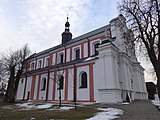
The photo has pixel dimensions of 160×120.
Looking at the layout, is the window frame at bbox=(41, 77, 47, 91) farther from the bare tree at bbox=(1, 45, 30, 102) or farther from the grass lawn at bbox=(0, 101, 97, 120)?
the grass lawn at bbox=(0, 101, 97, 120)

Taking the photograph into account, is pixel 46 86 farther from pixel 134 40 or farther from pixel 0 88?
pixel 0 88

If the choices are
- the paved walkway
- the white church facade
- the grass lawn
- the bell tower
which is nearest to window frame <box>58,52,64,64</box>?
the white church facade

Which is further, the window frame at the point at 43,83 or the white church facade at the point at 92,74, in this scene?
the window frame at the point at 43,83

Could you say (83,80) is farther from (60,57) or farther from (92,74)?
(60,57)

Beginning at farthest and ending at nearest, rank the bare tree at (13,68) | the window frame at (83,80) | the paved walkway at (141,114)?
the bare tree at (13,68) → the window frame at (83,80) → the paved walkway at (141,114)

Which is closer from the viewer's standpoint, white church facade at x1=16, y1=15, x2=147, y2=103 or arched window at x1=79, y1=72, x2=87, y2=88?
white church facade at x1=16, y1=15, x2=147, y2=103

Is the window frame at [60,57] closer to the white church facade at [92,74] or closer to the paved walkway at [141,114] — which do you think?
the white church facade at [92,74]

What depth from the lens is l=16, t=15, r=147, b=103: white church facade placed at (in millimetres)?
17984

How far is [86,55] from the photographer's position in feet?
79.9

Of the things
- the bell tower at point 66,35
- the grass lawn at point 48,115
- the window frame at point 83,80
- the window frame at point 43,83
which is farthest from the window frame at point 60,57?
the grass lawn at point 48,115

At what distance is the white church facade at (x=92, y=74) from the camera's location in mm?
17984

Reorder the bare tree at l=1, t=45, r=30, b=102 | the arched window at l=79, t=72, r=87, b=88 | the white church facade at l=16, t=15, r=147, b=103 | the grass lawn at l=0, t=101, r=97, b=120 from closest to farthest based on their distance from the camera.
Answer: the grass lawn at l=0, t=101, r=97, b=120 < the white church facade at l=16, t=15, r=147, b=103 < the arched window at l=79, t=72, r=87, b=88 < the bare tree at l=1, t=45, r=30, b=102

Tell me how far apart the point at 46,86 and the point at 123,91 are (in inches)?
509

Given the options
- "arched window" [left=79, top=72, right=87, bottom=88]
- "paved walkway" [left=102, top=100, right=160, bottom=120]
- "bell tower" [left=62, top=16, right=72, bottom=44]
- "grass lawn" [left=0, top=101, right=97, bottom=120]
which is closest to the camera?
"paved walkway" [left=102, top=100, right=160, bottom=120]
